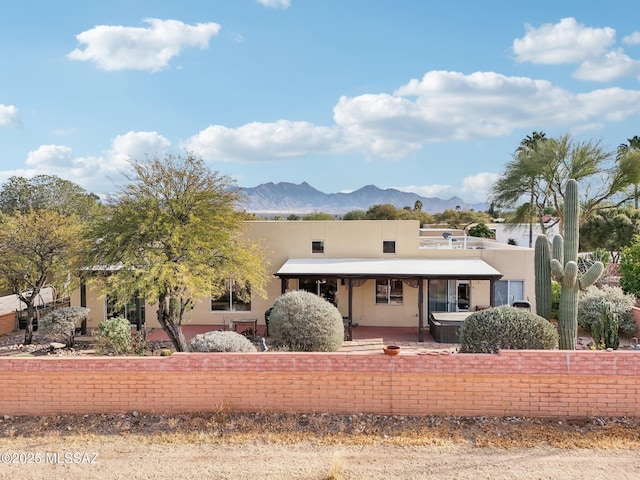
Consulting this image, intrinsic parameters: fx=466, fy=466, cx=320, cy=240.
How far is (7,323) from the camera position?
22531mm

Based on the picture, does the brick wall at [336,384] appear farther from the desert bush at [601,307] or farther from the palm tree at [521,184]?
the palm tree at [521,184]

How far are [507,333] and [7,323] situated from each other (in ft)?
74.0

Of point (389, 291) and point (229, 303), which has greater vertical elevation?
point (389, 291)

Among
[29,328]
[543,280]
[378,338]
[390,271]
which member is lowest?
[378,338]

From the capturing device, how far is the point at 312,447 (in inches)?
364

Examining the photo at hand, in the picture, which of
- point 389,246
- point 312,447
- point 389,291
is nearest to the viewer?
point 312,447

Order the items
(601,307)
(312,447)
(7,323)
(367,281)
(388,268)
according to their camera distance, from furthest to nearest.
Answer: (7,323) → (367,281) → (388,268) → (601,307) → (312,447)

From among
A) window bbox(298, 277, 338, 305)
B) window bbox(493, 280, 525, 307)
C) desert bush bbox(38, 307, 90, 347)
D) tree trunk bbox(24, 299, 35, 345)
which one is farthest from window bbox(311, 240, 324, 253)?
tree trunk bbox(24, 299, 35, 345)

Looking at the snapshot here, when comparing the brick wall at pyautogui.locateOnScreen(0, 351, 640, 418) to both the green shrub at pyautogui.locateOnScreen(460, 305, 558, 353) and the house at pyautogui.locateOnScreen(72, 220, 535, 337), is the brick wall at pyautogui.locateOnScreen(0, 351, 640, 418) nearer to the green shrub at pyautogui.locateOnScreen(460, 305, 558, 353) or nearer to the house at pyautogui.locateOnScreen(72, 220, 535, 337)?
the green shrub at pyautogui.locateOnScreen(460, 305, 558, 353)

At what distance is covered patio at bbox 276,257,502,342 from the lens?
1856 cm

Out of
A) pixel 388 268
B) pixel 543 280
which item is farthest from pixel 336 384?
pixel 388 268

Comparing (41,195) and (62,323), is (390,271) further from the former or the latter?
(41,195)

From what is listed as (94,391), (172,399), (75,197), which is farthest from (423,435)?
(75,197)

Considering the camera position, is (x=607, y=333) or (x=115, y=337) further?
(x=607, y=333)
